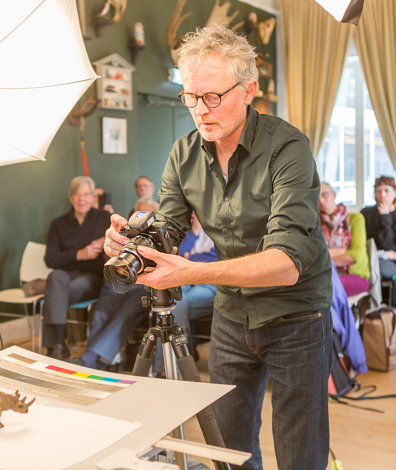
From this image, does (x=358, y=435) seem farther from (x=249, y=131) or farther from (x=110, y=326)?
(x=249, y=131)

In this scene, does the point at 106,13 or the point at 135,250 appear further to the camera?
the point at 106,13

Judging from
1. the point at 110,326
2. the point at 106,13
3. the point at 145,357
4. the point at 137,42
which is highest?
the point at 106,13

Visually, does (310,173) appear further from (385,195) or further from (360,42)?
(360,42)

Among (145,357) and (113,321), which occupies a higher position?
(145,357)

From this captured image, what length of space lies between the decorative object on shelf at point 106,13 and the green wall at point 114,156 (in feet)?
0.22

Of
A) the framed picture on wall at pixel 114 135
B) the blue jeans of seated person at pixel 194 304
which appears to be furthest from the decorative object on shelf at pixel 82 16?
the blue jeans of seated person at pixel 194 304

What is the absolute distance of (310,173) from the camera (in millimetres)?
1275

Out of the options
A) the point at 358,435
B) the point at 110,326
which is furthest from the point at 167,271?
the point at 110,326

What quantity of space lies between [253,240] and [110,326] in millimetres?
2159

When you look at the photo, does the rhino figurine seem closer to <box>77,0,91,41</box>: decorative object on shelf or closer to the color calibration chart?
the color calibration chart

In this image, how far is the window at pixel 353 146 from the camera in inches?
297

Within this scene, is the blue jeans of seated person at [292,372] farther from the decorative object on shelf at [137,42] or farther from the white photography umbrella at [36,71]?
the decorative object on shelf at [137,42]

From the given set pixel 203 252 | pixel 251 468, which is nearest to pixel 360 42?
pixel 203 252

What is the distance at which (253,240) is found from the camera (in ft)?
4.50
